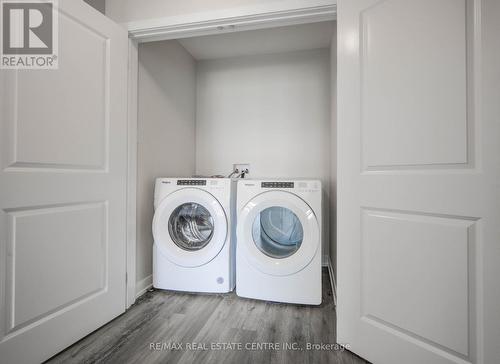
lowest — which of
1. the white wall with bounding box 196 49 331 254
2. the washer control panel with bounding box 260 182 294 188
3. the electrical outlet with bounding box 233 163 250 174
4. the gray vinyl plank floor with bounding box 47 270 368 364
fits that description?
the gray vinyl plank floor with bounding box 47 270 368 364

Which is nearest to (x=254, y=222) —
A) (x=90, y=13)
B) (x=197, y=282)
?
(x=197, y=282)

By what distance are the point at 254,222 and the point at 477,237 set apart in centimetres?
120

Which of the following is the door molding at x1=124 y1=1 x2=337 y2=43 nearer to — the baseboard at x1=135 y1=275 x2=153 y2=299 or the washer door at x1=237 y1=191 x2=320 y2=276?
the washer door at x1=237 y1=191 x2=320 y2=276

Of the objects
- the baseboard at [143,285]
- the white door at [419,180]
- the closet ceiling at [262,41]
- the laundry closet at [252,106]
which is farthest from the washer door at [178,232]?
the closet ceiling at [262,41]

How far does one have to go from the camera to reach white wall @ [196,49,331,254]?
8.27 ft

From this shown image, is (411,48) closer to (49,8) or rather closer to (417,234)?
(417,234)

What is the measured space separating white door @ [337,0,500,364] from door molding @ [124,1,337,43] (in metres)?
0.24

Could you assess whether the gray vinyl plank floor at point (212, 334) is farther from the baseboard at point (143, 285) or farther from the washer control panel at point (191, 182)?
the washer control panel at point (191, 182)

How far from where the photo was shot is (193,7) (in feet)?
4.97

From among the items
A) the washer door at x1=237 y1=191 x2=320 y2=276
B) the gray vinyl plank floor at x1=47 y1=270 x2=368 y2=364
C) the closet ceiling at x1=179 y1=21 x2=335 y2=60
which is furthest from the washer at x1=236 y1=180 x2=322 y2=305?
the closet ceiling at x1=179 y1=21 x2=335 y2=60

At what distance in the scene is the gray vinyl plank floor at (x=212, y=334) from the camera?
3.88ft

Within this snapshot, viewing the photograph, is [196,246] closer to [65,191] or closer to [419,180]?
[65,191]

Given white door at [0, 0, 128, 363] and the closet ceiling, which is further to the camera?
the closet ceiling

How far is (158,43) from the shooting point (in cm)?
203
